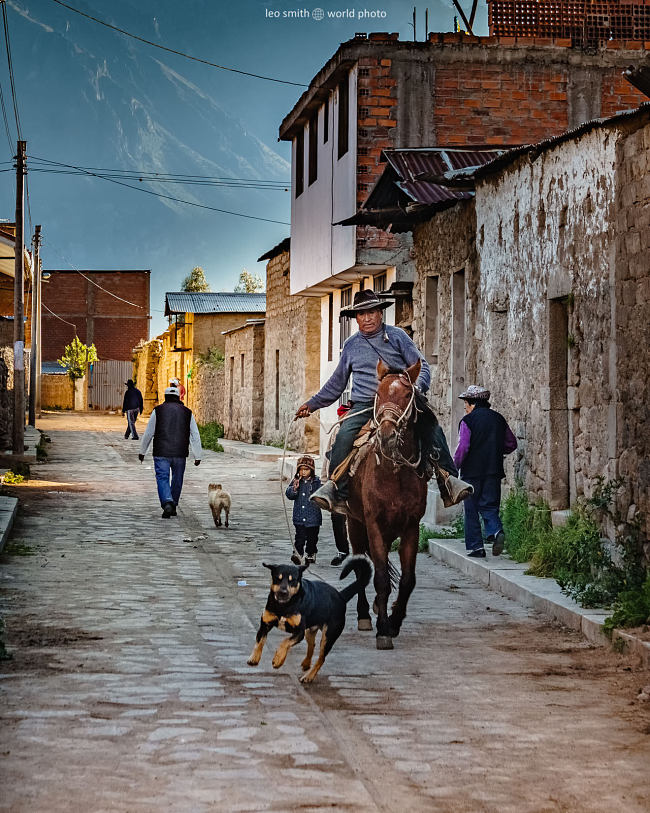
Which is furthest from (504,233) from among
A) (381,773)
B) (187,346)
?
(187,346)

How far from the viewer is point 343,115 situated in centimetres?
2277

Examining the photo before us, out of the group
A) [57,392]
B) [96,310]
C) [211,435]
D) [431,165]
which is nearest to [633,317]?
[431,165]

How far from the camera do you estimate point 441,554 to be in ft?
42.6

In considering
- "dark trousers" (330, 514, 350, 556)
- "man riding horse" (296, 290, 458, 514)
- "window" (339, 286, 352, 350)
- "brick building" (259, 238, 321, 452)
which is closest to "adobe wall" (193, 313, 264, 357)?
"brick building" (259, 238, 321, 452)

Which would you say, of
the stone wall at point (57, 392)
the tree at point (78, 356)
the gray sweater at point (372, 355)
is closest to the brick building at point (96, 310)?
the tree at point (78, 356)

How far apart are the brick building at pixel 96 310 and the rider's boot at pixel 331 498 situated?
7585cm

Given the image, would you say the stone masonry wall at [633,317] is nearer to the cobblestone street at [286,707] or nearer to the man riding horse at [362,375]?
the cobblestone street at [286,707]

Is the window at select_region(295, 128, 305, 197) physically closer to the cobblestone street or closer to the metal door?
the cobblestone street

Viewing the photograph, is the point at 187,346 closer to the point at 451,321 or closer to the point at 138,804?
the point at 451,321

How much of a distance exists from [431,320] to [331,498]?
8.70 meters

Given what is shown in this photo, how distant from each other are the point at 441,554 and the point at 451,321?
4.10 meters

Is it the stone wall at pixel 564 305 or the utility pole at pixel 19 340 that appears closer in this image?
the stone wall at pixel 564 305

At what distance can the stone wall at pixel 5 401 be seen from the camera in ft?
91.7

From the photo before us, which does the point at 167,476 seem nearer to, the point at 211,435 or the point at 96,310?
the point at 211,435
